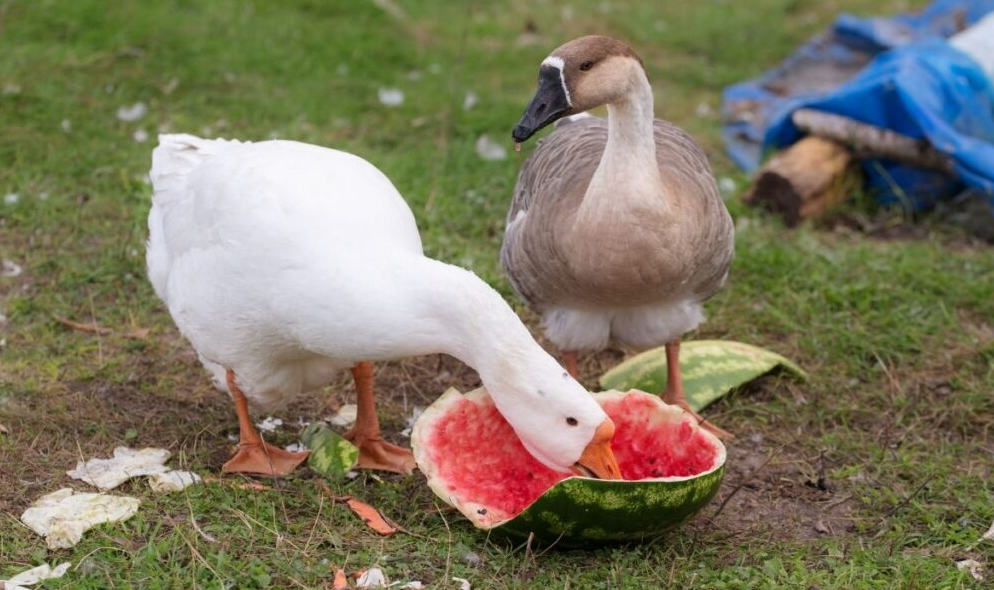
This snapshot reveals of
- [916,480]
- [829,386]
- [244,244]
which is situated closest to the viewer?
[244,244]

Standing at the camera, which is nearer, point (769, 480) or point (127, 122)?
point (769, 480)

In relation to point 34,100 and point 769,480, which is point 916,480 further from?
point 34,100

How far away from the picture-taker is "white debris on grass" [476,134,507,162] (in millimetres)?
7410

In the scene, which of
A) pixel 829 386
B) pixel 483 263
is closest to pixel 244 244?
pixel 483 263

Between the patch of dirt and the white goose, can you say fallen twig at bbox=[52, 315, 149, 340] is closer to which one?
the white goose

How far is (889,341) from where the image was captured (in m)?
5.52

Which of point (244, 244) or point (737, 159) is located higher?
point (244, 244)

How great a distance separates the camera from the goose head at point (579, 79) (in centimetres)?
416

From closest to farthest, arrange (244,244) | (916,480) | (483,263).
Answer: (244,244), (916,480), (483,263)

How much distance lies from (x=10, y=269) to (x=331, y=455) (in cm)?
249

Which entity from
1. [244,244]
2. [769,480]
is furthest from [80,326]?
[769,480]

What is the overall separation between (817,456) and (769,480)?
12.8 inches

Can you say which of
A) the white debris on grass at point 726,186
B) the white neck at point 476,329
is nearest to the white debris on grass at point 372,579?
the white neck at point 476,329

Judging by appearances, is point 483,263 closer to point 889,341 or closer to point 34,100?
point 889,341
